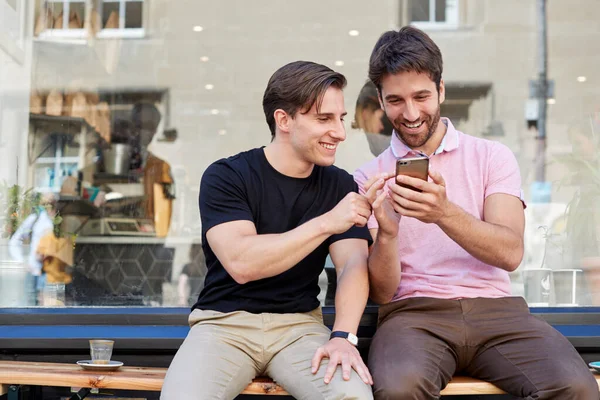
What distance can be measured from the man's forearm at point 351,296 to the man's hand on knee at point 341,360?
0.33 ft

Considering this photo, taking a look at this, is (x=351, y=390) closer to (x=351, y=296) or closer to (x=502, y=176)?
(x=351, y=296)

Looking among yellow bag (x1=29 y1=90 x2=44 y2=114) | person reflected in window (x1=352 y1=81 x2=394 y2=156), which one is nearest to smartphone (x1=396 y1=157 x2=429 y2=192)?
person reflected in window (x1=352 y1=81 x2=394 y2=156)

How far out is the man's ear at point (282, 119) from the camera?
2.71 m

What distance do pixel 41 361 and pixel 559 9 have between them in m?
4.53

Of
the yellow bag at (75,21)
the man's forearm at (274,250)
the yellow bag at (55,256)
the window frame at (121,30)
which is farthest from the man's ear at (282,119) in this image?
the window frame at (121,30)

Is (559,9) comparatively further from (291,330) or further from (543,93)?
(291,330)

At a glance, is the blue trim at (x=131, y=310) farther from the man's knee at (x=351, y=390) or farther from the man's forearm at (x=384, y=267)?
the man's knee at (x=351, y=390)

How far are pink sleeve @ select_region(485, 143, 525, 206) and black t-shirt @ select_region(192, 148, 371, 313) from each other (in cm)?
45

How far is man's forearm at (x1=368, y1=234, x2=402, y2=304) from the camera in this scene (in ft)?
8.48

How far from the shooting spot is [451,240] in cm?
279

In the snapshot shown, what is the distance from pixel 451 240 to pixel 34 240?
291cm

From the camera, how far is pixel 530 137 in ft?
21.5

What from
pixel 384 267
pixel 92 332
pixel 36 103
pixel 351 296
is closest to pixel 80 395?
pixel 92 332

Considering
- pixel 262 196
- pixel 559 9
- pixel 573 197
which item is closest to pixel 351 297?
pixel 262 196
